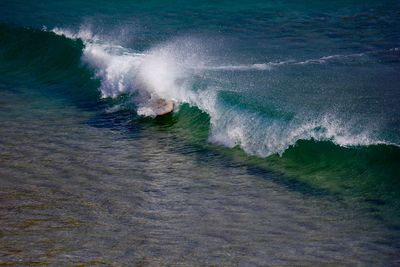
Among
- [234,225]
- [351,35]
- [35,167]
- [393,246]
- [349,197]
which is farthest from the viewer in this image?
[351,35]

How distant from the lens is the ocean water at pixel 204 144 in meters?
9.08

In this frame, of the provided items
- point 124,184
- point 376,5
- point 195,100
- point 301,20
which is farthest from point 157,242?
point 376,5

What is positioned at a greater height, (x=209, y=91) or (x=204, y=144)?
(x=209, y=91)

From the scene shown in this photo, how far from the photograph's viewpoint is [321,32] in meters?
22.1

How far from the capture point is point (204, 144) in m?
13.5

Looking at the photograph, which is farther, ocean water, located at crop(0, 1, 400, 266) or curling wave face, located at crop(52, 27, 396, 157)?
curling wave face, located at crop(52, 27, 396, 157)

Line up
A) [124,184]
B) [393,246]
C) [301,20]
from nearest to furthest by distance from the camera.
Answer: [393,246]
[124,184]
[301,20]

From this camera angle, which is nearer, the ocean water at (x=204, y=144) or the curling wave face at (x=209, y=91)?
the ocean water at (x=204, y=144)

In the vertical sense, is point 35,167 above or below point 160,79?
below

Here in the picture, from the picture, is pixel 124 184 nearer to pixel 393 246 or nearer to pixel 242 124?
pixel 242 124

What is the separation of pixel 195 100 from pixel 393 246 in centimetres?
735

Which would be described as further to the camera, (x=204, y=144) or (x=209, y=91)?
(x=209, y=91)

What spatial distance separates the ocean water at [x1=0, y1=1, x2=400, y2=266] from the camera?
357 inches

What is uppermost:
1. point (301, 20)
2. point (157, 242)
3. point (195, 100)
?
point (301, 20)
